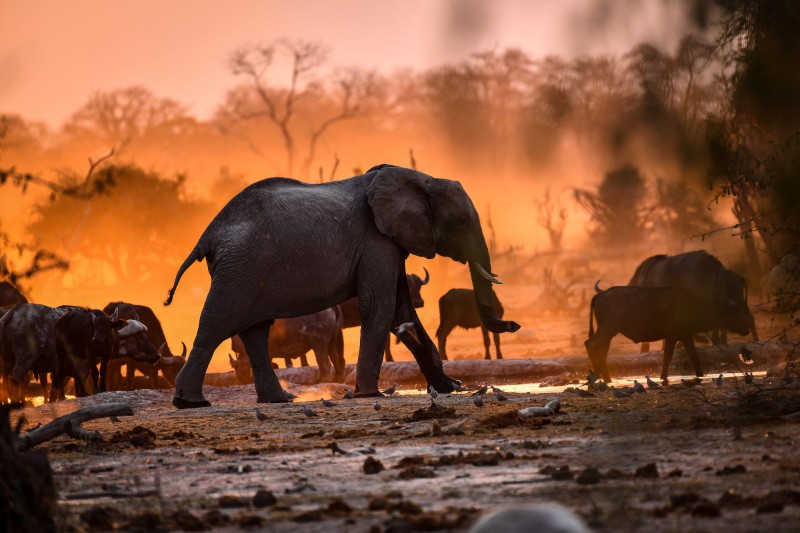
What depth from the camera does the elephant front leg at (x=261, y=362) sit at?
15.6 meters

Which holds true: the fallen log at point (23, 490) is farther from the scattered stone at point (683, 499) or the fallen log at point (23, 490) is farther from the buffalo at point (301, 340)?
the buffalo at point (301, 340)

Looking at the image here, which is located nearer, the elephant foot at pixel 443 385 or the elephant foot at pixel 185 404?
the elephant foot at pixel 185 404

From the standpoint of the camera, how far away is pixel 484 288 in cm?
1662

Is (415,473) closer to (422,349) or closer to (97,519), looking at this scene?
(97,519)

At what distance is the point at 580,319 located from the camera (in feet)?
128

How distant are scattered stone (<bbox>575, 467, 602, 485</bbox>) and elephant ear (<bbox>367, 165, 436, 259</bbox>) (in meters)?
9.07

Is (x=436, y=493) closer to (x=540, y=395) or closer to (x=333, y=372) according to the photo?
(x=540, y=395)

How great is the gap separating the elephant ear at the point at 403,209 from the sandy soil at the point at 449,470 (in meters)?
4.04

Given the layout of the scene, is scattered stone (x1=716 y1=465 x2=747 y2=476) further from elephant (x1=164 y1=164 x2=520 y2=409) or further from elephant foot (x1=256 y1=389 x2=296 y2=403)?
elephant foot (x1=256 y1=389 x2=296 y2=403)

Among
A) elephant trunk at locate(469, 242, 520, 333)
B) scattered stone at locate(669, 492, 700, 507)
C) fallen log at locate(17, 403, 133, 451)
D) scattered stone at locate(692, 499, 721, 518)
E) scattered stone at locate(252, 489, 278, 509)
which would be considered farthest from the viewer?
elephant trunk at locate(469, 242, 520, 333)

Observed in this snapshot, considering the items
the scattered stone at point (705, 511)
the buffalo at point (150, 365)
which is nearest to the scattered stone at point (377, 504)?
the scattered stone at point (705, 511)

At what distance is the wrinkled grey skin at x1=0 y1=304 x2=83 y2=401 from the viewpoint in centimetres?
1873

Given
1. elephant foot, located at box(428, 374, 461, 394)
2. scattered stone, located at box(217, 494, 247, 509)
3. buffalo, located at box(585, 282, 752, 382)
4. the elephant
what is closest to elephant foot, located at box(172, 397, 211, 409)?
the elephant

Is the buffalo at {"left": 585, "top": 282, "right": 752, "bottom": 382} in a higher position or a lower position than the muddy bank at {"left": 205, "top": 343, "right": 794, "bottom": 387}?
higher
